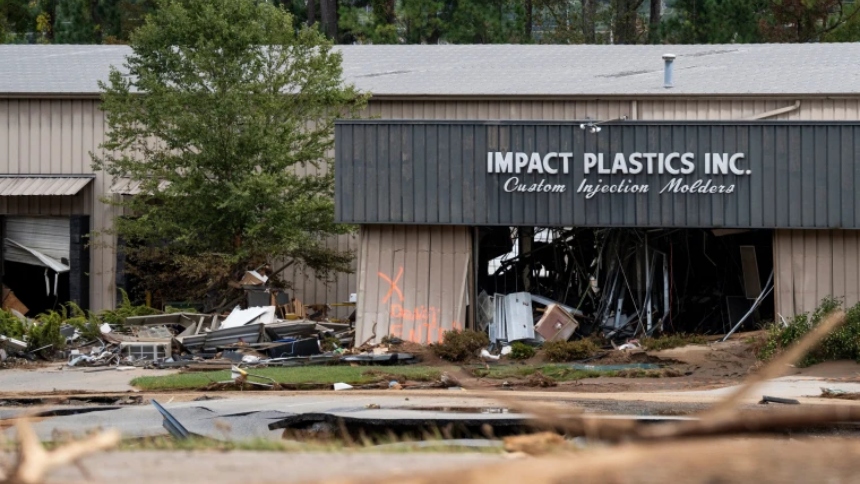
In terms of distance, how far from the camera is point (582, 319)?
952 inches

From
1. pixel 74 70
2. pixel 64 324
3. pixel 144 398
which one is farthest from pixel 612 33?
pixel 144 398

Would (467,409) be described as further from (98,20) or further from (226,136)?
(98,20)

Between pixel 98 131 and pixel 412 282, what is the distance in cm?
1099

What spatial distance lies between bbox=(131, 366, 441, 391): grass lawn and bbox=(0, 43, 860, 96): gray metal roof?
1123 cm

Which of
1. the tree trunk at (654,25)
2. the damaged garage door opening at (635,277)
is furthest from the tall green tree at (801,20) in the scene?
the damaged garage door opening at (635,277)

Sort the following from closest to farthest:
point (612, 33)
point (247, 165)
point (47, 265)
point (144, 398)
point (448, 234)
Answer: point (144, 398)
point (448, 234)
point (247, 165)
point (47, 265)
point (612, 33)

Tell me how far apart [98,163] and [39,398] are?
1244 centimetres

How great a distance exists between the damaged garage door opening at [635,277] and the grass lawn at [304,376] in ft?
14.6

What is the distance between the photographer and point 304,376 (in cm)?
1802

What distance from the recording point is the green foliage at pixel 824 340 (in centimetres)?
1817

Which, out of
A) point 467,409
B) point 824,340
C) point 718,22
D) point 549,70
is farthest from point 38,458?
point 718,22

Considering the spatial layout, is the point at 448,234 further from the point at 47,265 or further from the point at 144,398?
the point at 47,265

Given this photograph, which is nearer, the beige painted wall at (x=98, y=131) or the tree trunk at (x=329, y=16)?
the beige painted wall at (x=98, y=131)

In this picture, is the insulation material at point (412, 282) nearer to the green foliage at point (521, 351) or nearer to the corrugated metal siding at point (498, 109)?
the green foliage at point (521, 351)
